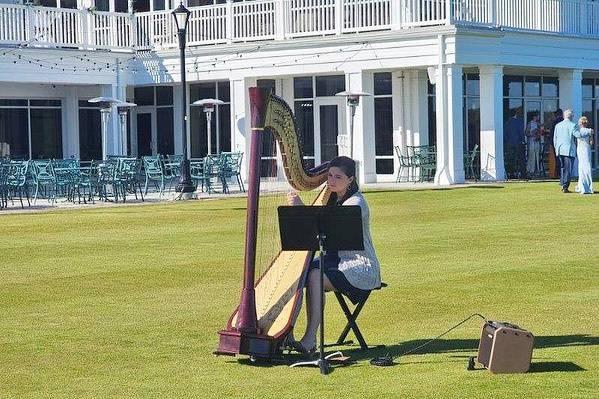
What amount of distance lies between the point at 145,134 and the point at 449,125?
12.6 metres

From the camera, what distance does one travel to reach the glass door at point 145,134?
4391cm

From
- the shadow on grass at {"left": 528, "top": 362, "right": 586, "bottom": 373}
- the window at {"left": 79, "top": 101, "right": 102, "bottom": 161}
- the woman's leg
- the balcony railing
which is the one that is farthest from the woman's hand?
the window at {"left": 79, "top": 101, "right": 102, "bottom": 161}

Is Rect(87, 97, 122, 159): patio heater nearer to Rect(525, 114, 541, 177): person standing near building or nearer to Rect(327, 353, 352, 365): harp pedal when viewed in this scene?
Rect(525, 114, 541, 177): person standing near building

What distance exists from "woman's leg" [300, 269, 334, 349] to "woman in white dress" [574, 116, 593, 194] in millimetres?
20485

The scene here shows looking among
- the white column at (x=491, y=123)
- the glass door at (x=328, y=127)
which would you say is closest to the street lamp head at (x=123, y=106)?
the glass door at (x=328, y=127)

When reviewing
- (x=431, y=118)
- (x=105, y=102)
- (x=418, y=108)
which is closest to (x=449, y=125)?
(x=418, y=108)

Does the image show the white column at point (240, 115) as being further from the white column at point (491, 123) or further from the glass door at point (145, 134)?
the white column at point (491, 123)

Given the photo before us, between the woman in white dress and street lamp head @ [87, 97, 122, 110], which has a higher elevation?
street lamp head @ [87, 97, 122, 110]

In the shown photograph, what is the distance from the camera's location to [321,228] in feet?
31.6

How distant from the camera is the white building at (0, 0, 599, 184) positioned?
1403 inches

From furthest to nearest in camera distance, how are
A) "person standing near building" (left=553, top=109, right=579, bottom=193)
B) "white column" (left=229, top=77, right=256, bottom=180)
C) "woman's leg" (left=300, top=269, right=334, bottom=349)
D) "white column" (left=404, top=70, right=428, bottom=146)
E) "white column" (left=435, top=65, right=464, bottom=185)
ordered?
1. "white column" (left=229, top=77, right=256, bottom=180)
2. "white column" (left=404, top=70, right=428, bottom=146)
3. "white column" (left=435, top=65, right=464, bottom=185)
4. "person standing near building" (left=553, top=109, right=579, bottom=193)
5. "woman's leg" (left=300, top=269, right=334, bottom=349)

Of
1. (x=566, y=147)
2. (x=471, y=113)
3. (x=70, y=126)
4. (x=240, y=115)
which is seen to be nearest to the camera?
(x=566, y=147)

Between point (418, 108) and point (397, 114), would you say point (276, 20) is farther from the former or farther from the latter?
point (418, 108)

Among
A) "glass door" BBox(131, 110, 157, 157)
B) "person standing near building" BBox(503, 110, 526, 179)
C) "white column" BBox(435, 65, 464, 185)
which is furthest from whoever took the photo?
"glass door" BBox(131, 110, 157, 157)
